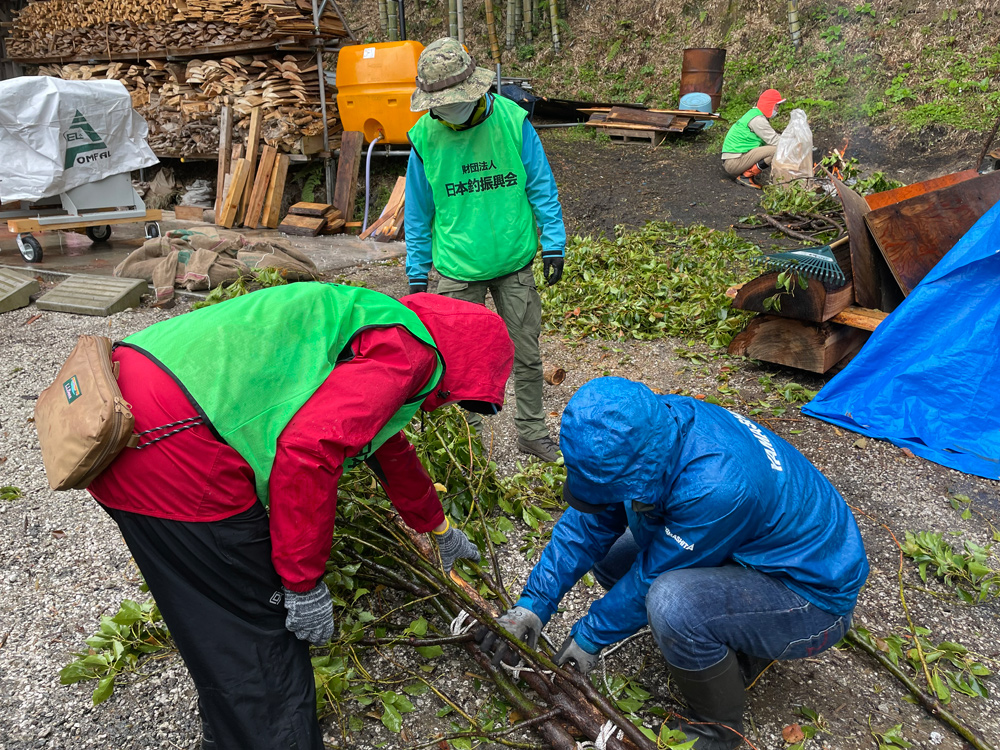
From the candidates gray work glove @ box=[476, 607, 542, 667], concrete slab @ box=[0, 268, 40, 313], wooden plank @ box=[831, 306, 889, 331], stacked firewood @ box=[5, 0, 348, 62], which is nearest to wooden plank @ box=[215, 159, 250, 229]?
stacked firewood @ box=[5, 0, 348, 62]

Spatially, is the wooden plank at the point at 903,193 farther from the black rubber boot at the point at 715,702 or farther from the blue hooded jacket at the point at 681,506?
the black rubber boot at the point at 715,702

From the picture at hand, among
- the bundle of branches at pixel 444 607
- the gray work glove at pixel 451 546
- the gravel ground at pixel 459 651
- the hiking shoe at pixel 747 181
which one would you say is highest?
the hiking shoe at pixel 747 181

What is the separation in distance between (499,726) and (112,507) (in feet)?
4.38

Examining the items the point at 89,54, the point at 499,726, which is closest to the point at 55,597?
the point at 499,726

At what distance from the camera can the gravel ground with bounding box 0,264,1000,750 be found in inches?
82.3

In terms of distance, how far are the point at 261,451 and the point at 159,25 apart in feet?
34.5

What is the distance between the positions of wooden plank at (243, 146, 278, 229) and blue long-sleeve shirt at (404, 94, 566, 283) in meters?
6.05

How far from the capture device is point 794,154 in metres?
7.84

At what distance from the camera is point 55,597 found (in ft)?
8.62

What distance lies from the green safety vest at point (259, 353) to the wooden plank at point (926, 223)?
3.55 m

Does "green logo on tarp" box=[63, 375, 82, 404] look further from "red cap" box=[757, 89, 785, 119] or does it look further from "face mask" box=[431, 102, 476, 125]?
"red cap" box=[757, 89, 785, 119]

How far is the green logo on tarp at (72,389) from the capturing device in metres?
1.48

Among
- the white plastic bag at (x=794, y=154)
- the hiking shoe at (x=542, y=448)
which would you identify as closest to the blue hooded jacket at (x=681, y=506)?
the hiking shoe at (x=542, y=448)

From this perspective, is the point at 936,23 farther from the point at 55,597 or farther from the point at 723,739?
the point at 55,597
